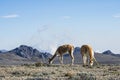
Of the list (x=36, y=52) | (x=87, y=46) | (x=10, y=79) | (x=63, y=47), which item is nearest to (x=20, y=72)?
(x=10, y=79)

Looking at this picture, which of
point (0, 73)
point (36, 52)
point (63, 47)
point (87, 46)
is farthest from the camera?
point (36, 52)

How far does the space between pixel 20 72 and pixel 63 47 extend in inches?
627

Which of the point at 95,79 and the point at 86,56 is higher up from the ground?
the point at 86,56

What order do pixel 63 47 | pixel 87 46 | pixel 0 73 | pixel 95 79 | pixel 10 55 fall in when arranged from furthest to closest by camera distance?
pixel 10 55 < pixel 63 47 < pixel 87 46 < pixel 0 73 < pixel 95 79

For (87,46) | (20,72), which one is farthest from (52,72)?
(87,46)

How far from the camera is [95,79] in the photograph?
24953 millimetres

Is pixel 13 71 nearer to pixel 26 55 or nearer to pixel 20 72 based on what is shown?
pixel 20 72

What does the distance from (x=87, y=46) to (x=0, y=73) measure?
44.3 feet

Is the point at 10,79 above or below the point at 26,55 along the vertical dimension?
below

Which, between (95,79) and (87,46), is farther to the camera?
(87,46)

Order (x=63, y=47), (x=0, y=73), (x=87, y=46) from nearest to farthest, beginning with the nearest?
(x=0, y=73)
(x=87, y=46)
(x=63, y=47)

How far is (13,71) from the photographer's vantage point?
30.8 m

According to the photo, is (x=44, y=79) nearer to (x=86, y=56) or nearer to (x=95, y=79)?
(x=95, y=79)

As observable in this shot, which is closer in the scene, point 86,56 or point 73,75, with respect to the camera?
point 73,75
